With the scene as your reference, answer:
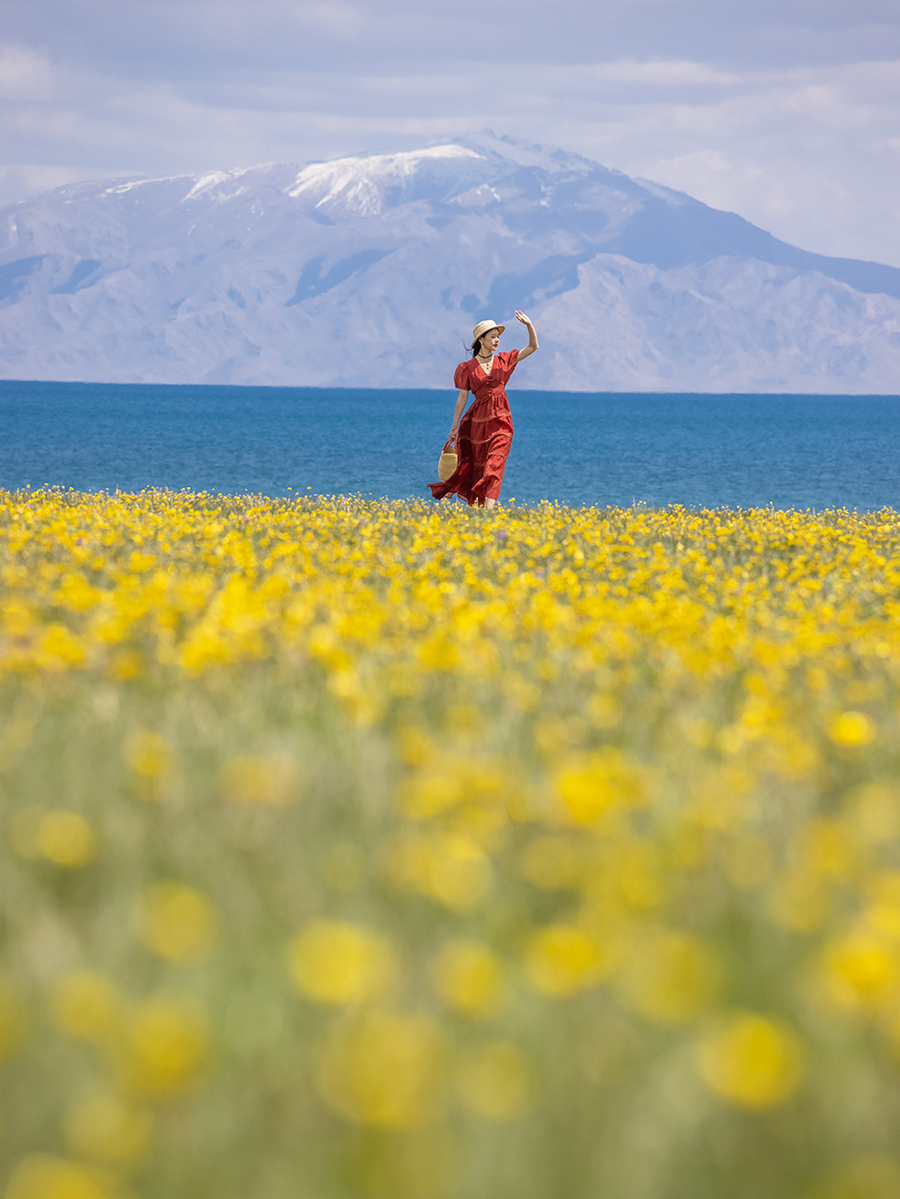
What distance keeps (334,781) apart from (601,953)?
1699 millimetres

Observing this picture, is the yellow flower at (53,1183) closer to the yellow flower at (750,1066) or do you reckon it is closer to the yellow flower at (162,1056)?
the yellow flower at (162,1056)

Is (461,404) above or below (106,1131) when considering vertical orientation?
above

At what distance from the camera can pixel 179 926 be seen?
2836mm

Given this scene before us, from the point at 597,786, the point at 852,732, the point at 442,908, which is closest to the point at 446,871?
the point at 442,908

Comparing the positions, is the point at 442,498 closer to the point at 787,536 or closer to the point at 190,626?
the point at 787,536

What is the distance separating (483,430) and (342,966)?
16.1m

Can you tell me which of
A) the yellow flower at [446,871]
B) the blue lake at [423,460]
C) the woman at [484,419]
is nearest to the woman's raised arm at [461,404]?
the woman at [484,419]

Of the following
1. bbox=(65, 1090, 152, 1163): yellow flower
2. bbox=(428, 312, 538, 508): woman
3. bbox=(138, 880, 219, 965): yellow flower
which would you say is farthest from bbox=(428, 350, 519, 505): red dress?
bbox=(65, 1090, 152, 1163): yellow flower

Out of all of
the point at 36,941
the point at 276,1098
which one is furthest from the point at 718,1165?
the point at 36,941

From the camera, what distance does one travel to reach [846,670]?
641 cm

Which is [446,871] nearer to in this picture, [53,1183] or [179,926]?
[179,926]

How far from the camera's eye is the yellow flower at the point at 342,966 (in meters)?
2.51

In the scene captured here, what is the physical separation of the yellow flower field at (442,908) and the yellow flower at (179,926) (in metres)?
0.01

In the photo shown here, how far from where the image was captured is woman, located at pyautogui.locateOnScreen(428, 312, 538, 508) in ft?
58.9
